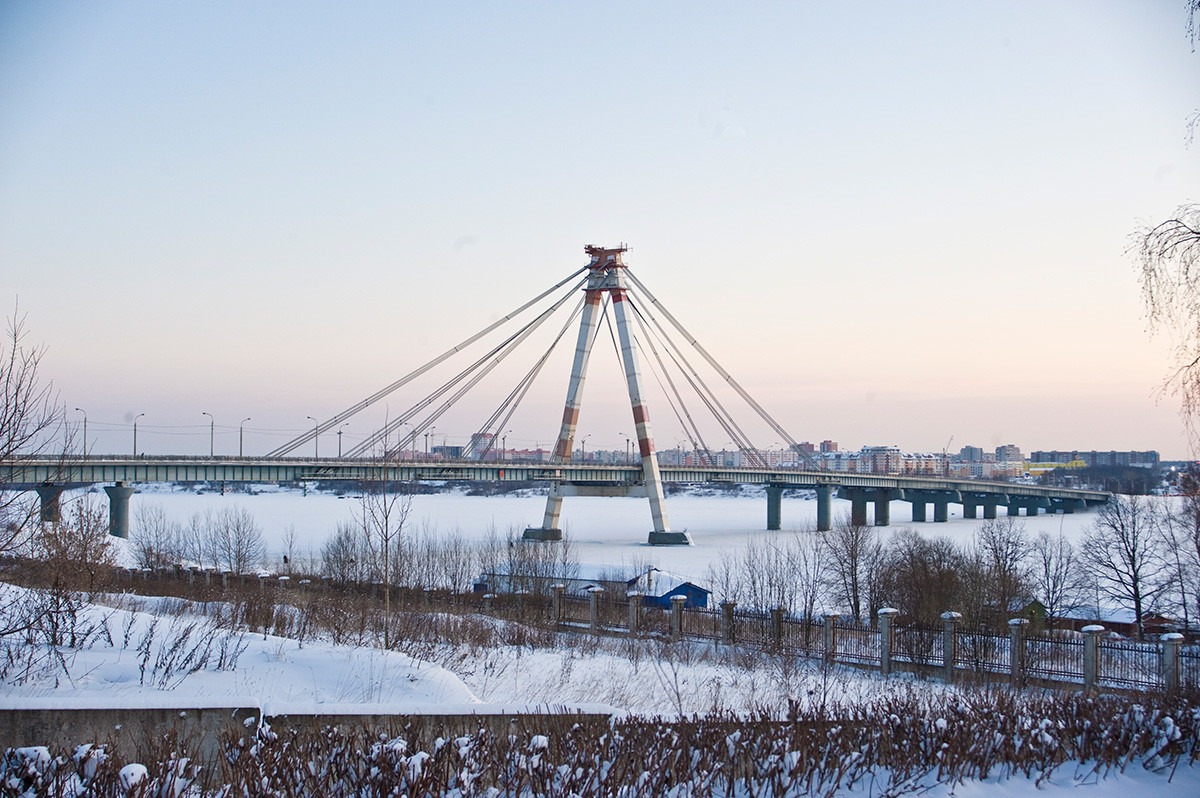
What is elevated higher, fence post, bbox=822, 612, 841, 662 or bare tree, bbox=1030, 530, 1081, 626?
fence post, bbox=822, 612, 841, 662

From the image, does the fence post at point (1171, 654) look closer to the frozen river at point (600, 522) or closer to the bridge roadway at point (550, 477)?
the bridge roadway at point (550, 477)

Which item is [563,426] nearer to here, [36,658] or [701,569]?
[701,569]

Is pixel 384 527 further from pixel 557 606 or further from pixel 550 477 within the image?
pixel 550 477

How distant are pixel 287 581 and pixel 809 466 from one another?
54610 mm

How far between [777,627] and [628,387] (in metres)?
32.0

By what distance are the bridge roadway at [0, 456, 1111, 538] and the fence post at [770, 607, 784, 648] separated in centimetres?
994

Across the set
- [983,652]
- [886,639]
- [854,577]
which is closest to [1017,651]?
[983,652]

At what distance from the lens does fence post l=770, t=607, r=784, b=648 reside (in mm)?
21078

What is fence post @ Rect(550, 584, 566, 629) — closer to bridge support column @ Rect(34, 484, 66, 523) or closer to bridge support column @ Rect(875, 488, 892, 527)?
bridge support column @ Rect(34, 484, 66, 523)

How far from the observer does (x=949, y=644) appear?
63.1ft

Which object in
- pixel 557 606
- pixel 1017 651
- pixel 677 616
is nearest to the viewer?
pixel 1017 651

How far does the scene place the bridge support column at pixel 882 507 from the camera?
72.4m

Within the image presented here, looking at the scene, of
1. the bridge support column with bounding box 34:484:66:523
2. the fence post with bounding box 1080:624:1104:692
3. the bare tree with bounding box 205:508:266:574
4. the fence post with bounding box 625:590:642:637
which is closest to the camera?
the bridge support column with bounding box 34:484:66:523

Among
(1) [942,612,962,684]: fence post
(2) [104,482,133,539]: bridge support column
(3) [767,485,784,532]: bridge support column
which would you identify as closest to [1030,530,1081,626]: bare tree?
(1) [942,612,962,684]: fence post
